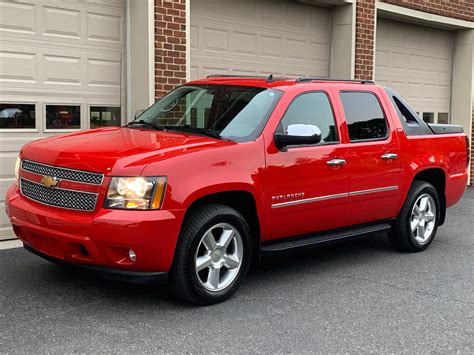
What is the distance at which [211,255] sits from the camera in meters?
4.53

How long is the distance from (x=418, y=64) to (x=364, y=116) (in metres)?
7.28

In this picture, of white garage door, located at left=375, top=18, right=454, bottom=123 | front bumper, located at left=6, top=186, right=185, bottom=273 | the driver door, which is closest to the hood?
front bumper, located at left=6, top=186, right=185, bottom=273

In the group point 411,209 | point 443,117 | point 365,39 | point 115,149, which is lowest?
point 411,209

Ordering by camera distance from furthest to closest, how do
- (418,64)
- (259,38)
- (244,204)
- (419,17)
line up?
(418,64) < (419,17) < (259,38) < (244,204)

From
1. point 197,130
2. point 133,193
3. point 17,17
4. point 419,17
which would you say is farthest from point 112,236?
point 419,17

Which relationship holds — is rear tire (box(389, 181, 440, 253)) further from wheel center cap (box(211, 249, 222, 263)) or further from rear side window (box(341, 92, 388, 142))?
wheel center cap (box(211, 249, 222, 263))

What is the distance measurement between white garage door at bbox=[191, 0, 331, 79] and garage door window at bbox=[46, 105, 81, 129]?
1964mm

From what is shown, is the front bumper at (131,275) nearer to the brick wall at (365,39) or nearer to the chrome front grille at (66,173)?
the chrome front grille at (66,173)

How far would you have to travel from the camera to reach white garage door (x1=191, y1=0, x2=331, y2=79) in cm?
878

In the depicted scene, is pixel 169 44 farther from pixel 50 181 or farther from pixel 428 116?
pixel 428 116

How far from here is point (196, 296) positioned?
443 cm

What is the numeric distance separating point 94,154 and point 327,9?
24.3 ft

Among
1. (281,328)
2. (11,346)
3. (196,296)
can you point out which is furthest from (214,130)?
(11,346)

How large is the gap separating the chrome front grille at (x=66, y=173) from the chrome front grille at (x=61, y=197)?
9 centimetres
